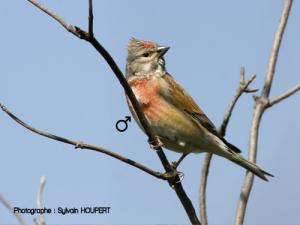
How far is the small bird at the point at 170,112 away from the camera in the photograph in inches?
227

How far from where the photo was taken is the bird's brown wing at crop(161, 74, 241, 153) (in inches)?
239

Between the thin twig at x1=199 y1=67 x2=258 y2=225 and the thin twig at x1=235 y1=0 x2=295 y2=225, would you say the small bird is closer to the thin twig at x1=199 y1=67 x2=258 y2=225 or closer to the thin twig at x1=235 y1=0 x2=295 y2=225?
the thin twig at x1=199 y1=67 x2=258 y2=225

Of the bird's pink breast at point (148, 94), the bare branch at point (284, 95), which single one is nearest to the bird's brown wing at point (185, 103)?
the bird's pink breast at point (148, 94)

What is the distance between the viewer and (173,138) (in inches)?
229

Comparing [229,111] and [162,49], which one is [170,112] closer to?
[162,49]

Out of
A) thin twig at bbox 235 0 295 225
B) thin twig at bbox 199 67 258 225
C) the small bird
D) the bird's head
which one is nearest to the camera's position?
thin twig at bbox 235 0 295 225


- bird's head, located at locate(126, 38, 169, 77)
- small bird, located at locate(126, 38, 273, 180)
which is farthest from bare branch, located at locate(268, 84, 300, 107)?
bird's head, located at locate(126, 38, 169, 77)

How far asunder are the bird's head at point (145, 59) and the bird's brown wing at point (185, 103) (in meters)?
0.21

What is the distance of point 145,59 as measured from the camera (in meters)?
6.52

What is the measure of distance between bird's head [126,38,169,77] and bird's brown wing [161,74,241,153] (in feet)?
0.70

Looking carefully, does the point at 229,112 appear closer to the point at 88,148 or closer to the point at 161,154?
the point at 161,154

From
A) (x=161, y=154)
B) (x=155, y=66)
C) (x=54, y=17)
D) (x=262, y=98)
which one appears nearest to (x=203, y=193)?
(x=161, y=154)

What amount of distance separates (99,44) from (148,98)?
2.71 metres

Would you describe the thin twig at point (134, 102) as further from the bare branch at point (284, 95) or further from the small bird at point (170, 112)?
the small bird at point (170, 112)
